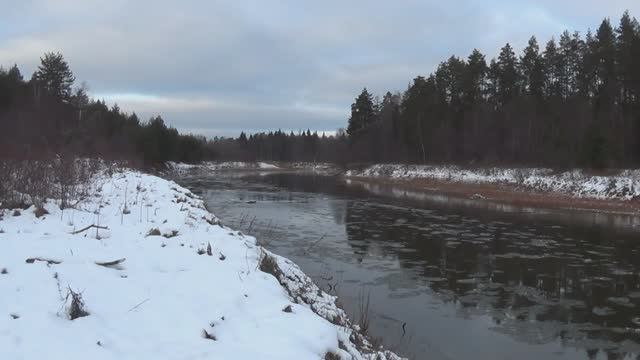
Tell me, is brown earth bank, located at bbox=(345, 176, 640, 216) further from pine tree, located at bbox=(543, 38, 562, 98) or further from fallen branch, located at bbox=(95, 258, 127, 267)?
fallen branch, located at bbox=(95, 258, 127, 267)

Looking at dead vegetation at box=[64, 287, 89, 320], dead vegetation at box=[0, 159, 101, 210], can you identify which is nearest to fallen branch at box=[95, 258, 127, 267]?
dead vegetation at box=[64, 287, 89, 320]

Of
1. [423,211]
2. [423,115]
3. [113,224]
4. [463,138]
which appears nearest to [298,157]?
[423,115]

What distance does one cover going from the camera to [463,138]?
210ft

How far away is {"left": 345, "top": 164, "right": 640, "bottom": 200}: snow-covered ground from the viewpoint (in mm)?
36438

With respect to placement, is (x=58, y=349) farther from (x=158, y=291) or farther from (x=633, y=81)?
(x=633, y=81)

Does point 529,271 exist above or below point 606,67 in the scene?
below

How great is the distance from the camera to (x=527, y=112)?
56125 millimetres

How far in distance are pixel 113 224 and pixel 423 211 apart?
22424 mm

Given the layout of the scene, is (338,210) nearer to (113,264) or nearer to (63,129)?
(63,129)

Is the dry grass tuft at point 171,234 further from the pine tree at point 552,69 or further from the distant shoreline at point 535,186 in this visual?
the pine tree at point 552,69

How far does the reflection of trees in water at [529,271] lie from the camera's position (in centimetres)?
1068

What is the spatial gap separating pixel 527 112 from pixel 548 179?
14.5 meters

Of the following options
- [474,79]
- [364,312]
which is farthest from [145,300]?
[474,79]

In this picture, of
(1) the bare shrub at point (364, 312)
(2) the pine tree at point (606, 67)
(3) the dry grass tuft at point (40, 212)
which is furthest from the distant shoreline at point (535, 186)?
(3) the dry grass tuft at point (40, 212)
